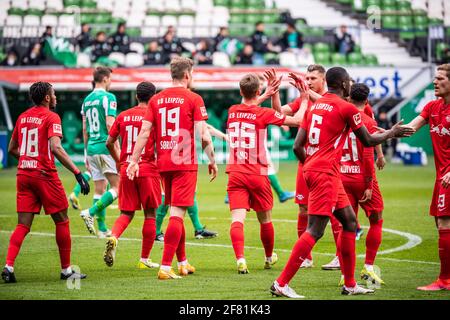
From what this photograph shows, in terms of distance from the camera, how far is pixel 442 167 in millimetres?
9062

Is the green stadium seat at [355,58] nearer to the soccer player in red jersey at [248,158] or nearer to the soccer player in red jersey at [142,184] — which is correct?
the soccer player in red jersey at [142,184]

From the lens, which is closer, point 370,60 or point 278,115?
point 278,115

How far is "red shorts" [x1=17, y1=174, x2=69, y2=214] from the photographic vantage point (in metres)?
9.50

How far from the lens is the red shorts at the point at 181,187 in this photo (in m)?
9.57

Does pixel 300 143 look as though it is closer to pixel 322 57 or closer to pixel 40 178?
pixel 40 178

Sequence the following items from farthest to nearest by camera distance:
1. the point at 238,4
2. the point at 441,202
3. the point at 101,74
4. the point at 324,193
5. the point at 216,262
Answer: the point at 238,4 < the point at 101,74 < the point at 216,262 < the point at 441,202 < the point at 324,193

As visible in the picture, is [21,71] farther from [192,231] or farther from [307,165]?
[307,165]

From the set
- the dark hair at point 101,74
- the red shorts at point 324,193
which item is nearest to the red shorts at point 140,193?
the red shorts at point 324,193

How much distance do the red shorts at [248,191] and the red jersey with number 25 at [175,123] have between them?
617 mm

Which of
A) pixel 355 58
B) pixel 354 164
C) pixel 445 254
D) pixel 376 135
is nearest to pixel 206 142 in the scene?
pixel 354 164

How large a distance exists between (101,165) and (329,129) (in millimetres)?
5751

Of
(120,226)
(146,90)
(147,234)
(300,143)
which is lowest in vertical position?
(147,234)

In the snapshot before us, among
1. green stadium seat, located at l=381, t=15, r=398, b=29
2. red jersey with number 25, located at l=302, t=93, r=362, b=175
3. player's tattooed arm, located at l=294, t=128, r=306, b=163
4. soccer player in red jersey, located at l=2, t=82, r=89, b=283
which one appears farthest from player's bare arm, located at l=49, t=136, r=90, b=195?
green stadium seat, located at l=381, t=15, r=398, b=29
